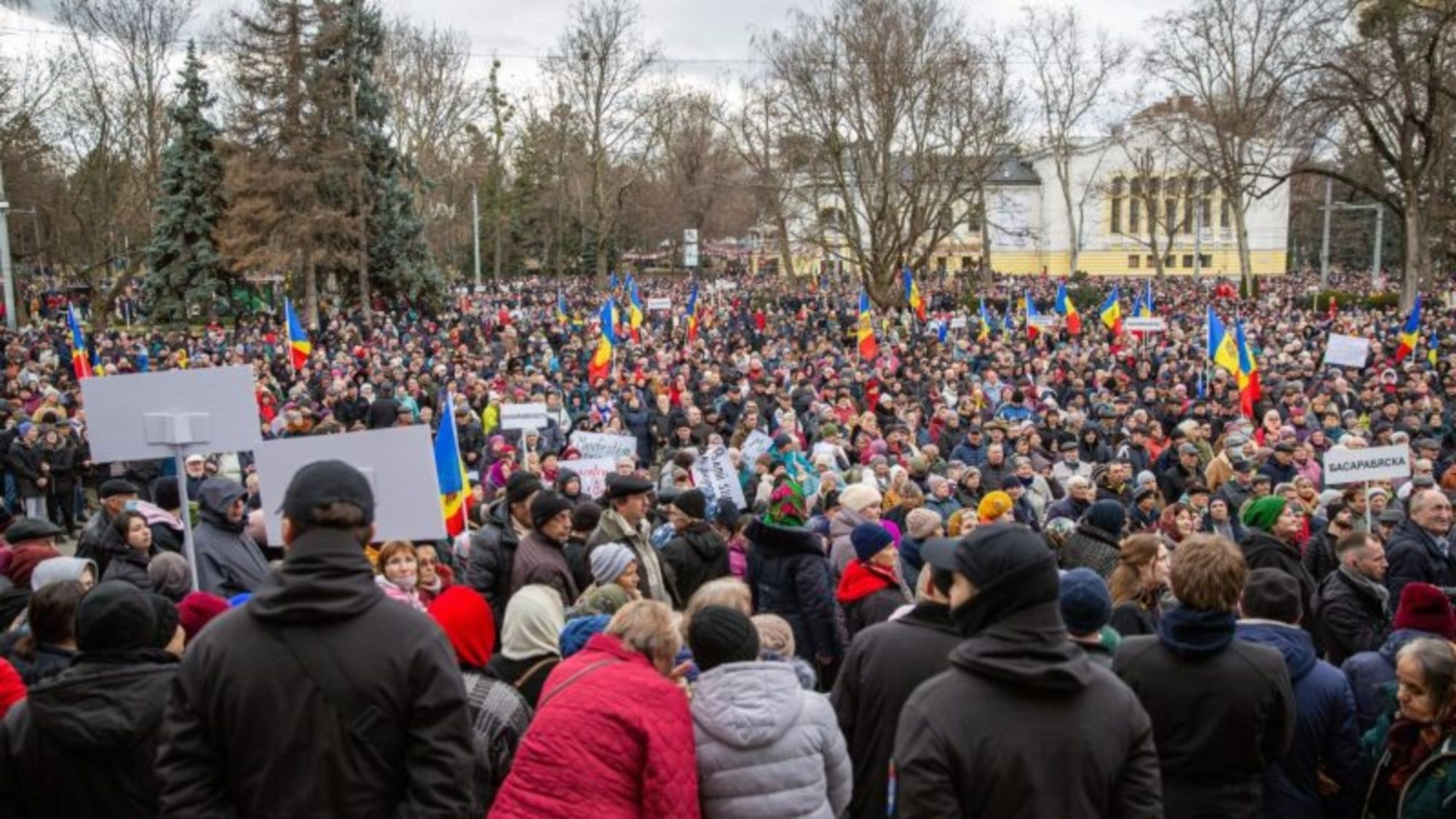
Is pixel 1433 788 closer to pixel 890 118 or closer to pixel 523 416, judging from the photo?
pixel 523 416

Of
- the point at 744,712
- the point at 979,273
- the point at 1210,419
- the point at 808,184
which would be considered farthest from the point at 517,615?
the point at 979,273

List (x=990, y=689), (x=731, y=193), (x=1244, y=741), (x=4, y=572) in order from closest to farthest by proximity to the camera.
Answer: (x=990, y=689) < (x=1244, y=741) < (x=4, y=572) < (x=731, y=193)

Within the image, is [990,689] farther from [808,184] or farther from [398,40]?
[398,40]

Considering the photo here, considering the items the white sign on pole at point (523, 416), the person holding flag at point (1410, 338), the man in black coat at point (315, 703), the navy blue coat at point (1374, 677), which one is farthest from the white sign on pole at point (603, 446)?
the person holding flag at point (1410, 338)

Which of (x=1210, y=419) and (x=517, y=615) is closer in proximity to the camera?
(x=517, y=615)

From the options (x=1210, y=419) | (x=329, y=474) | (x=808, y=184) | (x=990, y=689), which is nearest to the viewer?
(x=990, y=689)

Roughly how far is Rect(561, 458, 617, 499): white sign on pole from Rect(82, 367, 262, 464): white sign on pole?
16.1ft

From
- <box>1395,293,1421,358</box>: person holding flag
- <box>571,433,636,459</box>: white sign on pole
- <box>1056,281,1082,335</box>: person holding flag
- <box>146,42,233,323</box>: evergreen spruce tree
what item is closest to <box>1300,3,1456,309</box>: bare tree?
<box>1056,281,1082,335</box>: person holding flag

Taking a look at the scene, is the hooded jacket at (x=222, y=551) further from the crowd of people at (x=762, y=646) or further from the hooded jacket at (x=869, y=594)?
the hooded jacket at (x=869, y=594)

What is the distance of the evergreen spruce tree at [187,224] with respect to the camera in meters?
38.3

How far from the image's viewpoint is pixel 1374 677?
4227 mm

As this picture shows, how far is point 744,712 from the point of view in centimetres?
313

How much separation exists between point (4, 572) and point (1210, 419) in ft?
42.6

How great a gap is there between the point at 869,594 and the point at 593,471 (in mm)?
5904
